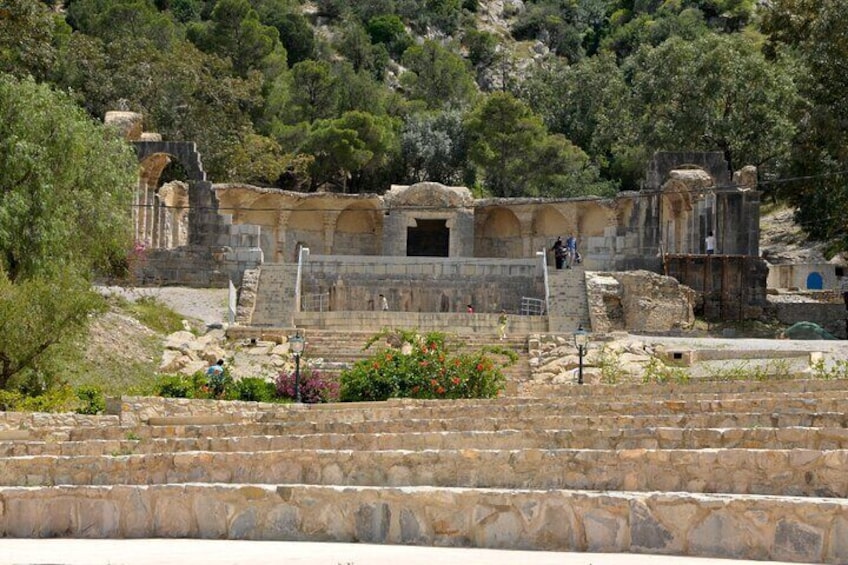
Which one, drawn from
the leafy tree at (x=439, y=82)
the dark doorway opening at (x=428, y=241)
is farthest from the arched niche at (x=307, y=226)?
the leafy tree at (x=439, y=82)

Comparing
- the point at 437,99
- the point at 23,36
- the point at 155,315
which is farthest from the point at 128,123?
the point at 437,99

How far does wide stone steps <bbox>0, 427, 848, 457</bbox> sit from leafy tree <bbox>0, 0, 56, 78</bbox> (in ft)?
62.8

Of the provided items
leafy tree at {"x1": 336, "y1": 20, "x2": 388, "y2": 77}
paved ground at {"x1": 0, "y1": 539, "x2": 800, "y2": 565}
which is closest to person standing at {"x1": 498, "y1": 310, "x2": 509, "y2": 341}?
paved ground at {"x1": 0, "y1": 539, "x2": 800, "y2": 565}

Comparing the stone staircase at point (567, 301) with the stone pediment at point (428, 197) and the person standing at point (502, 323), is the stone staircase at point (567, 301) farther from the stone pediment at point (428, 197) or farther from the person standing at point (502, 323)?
the stone pediment at point (428, 197)

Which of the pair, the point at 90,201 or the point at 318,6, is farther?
the point at 318,6

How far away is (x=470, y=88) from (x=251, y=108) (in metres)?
16.2

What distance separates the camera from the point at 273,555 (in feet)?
31.1

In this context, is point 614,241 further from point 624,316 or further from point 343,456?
point 343,456

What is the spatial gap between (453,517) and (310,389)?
13376mm

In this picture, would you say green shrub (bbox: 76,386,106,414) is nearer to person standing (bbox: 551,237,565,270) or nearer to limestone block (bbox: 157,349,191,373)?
limestone block (bbox: 157,349,191,373)

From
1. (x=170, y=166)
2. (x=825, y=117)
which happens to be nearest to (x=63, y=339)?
(x=825, y=117)

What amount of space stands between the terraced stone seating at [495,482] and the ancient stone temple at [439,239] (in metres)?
19.7

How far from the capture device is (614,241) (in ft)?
137

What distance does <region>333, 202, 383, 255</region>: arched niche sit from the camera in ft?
152
